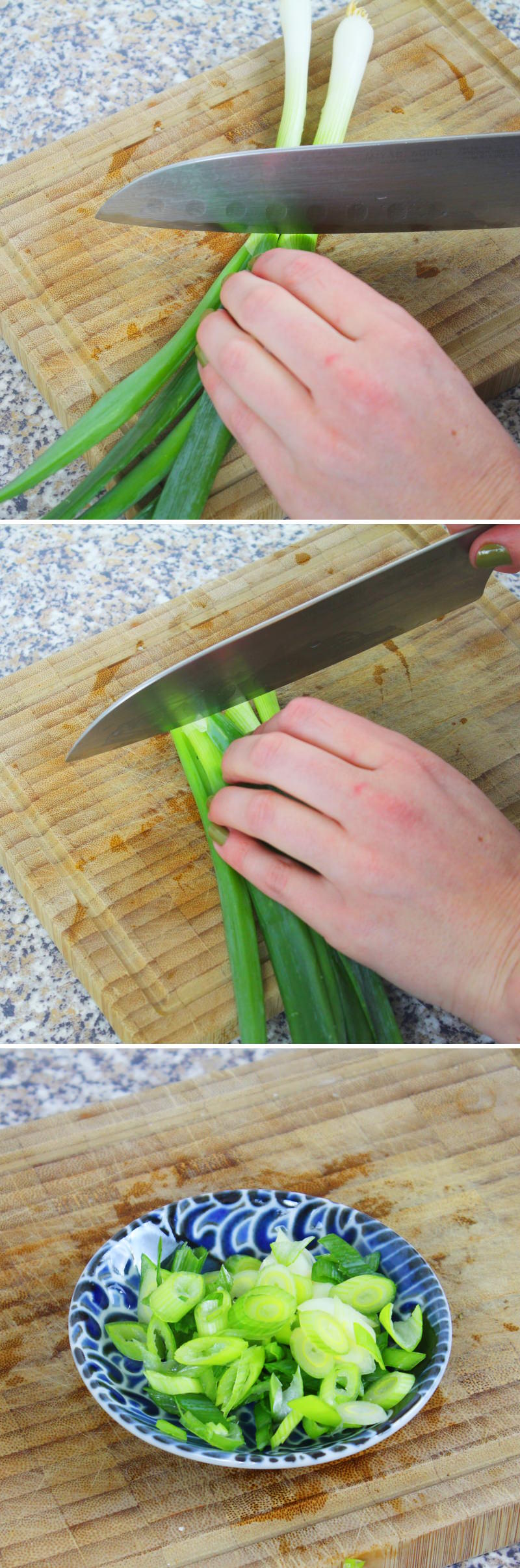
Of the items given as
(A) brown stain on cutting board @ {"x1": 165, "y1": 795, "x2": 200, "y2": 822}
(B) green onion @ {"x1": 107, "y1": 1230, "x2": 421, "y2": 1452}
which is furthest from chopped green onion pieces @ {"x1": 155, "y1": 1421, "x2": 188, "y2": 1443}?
(A) brown stain on cutting board @ {"x1": 165, "y1": 795, "x2": 200, "y2": 822}

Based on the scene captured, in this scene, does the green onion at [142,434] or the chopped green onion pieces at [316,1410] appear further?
the green onion at [142,434]

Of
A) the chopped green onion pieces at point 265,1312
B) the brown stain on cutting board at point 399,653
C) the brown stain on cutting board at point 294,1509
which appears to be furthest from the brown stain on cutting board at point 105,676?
the brown stain on cutting board at point 294,1509

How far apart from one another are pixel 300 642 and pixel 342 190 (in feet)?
1.32

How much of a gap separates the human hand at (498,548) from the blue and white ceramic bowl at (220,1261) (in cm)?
56

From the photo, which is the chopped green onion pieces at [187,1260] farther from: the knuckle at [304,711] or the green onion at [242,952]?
the knuckle at [304,711]

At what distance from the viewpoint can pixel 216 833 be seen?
1.01 m

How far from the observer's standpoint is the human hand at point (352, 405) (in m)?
0.97

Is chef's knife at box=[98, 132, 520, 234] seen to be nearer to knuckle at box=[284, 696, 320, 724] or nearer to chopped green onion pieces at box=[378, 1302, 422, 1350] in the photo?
knuckle at box=[284, 696, 320, 724]

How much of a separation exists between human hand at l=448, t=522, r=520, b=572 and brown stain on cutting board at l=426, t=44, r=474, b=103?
0.60m

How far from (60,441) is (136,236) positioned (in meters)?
0.29

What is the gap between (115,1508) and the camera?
0.79 metres

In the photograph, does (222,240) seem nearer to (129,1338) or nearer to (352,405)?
(352,405)

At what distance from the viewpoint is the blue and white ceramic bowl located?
29.5 inches

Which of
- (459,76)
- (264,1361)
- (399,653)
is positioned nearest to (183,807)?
(399,653)
